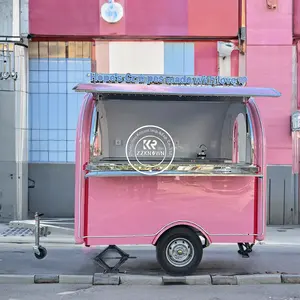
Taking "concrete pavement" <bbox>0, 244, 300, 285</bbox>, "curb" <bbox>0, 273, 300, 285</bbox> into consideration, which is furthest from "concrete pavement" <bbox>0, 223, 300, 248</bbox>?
"curb" <bbox>0, 273, 300, 285</bbox>

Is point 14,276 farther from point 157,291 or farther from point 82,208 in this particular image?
point 157,291

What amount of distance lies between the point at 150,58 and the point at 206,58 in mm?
1569

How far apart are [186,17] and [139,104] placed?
5.49m

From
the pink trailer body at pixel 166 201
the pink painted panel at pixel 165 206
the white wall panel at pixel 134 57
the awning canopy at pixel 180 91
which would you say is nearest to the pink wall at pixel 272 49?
the white wall panel at pixel 134 57

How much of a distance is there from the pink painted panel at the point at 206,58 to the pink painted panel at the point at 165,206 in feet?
21.0

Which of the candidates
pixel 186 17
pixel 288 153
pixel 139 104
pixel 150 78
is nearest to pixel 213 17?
pixel 186 17

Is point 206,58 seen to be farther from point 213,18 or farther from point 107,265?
point 107,265

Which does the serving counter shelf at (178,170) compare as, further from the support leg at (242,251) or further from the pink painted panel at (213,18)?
the pink painted panel at (213,18)

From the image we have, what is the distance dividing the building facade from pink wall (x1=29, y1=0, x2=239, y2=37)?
3 cm

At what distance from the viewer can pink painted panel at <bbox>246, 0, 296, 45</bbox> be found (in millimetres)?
12945

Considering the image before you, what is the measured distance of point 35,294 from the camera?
21.7 ft

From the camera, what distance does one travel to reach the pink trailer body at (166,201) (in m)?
A: 7.20

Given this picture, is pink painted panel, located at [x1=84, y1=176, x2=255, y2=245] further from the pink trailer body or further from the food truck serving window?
the food truck serving window

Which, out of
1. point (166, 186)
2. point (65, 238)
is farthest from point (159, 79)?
point (65, 238)
